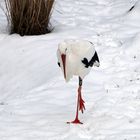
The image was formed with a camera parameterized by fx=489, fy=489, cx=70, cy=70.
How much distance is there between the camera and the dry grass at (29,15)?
6.69 meters

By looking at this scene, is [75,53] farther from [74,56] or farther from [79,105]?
[79,105]

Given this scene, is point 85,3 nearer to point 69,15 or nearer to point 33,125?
point 69,15

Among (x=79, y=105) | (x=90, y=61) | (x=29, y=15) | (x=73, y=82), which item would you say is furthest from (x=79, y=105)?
(x=29, y=15)

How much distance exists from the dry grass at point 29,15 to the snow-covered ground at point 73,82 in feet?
0.56

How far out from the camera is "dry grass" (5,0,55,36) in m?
6.69

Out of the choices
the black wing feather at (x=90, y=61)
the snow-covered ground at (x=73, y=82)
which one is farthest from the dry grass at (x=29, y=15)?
the black wing feather at (x=90, y=61)

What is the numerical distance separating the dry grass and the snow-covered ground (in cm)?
17

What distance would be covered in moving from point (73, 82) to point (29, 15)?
1.68m

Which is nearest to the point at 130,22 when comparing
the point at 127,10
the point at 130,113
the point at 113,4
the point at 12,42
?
the point at 127,10

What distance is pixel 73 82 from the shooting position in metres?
5.46

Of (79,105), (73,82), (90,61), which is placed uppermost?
(90,61)

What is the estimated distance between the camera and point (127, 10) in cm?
743

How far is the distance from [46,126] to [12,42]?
93.9 inches

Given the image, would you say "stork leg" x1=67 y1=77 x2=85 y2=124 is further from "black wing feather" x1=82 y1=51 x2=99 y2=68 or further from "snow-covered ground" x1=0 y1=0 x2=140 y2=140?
"black wing feather" x1=82 y1=51 x2=99 y2=68
